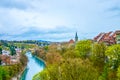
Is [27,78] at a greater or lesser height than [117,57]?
lesser

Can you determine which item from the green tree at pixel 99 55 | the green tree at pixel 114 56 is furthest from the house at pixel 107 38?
the green tree at pixel 114 56

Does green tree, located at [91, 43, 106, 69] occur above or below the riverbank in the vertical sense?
above

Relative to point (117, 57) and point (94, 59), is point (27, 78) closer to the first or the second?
point (94, 59)

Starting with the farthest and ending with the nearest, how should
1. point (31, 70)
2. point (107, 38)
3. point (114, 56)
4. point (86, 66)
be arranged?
point (31, 70) → point (107, 38) → point (114, 56) → point (86, 66)

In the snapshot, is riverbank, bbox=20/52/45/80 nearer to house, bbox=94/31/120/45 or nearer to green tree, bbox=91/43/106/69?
house, bbox=94/31/120/45

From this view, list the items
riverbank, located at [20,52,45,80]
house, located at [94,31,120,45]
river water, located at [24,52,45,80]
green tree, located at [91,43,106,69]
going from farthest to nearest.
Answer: river water, located at [24,52,45,80]
house, located at [94,31,120,45]
riverbank, located at [20,52,45,80]
green tree, located at [91,43,106,69]

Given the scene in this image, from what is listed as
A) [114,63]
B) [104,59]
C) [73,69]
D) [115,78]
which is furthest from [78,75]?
[104,59]

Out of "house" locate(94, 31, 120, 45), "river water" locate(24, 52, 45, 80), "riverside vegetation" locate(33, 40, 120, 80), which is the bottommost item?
"river water" locate(24, 52, 45, 80)

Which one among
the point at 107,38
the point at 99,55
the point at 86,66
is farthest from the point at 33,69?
the point at 86,66

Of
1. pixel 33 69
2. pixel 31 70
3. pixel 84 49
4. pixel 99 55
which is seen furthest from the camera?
pixel 33 69

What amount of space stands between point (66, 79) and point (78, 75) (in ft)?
3.12

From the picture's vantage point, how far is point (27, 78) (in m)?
68.1

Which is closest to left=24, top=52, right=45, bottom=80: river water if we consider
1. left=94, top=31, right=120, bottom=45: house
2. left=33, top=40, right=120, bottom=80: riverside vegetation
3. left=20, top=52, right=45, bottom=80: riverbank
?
left=20, top=52, right=45, bottom=80: riverbank

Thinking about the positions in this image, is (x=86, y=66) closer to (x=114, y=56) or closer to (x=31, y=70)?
(x=114, y=56)
